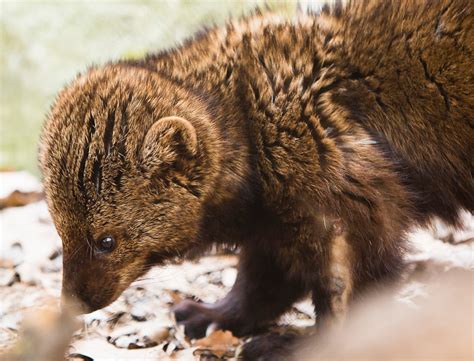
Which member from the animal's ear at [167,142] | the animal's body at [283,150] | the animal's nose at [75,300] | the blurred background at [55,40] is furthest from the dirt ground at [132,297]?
the blurred background at [55,40]

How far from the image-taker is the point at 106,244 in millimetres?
4273

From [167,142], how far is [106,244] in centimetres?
64

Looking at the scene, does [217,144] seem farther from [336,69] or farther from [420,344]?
[420,344]

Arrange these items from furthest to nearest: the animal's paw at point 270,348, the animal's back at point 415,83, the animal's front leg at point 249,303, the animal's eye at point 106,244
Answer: the animal's front leg at point 249,303, the animal's paw at point 270,348, the animal's back at point 415,83, the animal's eye at point 106,244

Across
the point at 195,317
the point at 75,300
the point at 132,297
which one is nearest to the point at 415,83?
the point at 195,317

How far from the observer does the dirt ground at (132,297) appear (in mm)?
4762

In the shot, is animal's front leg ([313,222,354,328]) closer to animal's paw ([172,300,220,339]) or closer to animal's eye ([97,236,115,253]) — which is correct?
animal's paw ([172,300,220,339])

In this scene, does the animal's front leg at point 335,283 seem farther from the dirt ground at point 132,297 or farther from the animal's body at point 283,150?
the dirt ground at point 132,297

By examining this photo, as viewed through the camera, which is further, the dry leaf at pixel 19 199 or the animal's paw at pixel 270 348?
the dry leaf at pixel 19 199

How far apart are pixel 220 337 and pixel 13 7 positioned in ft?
22.2

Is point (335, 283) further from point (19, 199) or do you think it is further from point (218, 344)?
point (19, 199)

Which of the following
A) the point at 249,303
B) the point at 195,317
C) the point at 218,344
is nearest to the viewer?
the point at 218,344

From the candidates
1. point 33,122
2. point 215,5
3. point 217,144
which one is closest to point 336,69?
point 217,144

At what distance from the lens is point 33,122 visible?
969 centimetres
